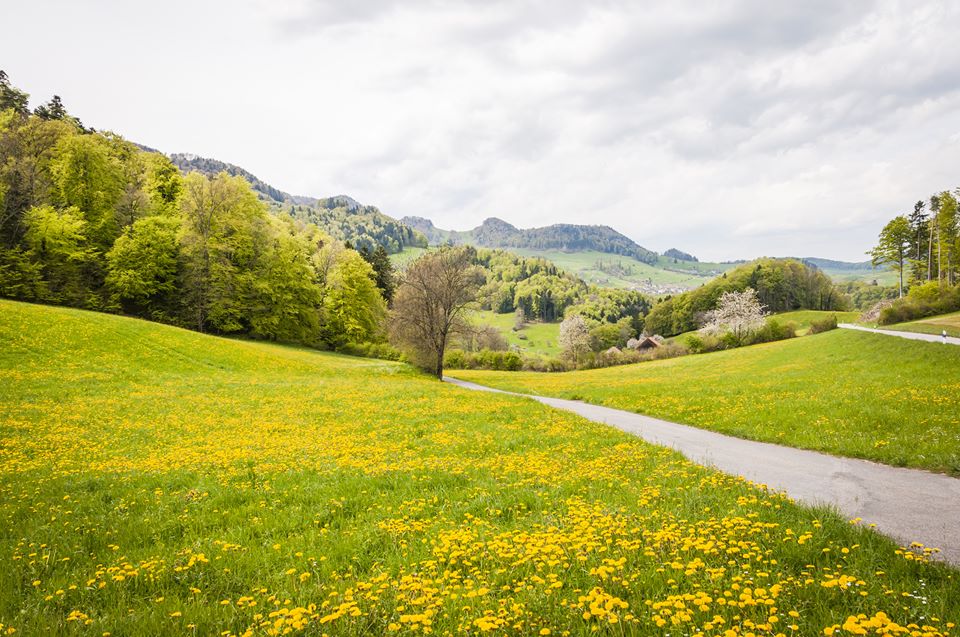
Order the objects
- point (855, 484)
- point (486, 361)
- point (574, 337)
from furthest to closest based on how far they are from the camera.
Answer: point (574, 337) < point (486, 361) < point (855, 484)

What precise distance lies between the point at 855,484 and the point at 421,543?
9.82m

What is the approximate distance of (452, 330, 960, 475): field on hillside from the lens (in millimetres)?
12617

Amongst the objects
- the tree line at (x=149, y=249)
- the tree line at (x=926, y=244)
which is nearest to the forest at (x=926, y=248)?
the tree line at (x=926, y=244)

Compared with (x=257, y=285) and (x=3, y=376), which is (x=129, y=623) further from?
(x=257, y=285)

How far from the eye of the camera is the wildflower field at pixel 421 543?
454 centimetres

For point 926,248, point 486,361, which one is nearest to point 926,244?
point 926,248

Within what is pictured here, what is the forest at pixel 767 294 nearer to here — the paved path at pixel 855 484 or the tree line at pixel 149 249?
the tree line at pixel 149 249

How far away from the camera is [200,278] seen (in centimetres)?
5231

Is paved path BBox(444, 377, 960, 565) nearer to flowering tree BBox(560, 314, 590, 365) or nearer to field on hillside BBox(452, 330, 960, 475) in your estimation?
field on hillside BBox(452, 330, 960, 475)

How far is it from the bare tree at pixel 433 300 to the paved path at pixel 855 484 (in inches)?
1294

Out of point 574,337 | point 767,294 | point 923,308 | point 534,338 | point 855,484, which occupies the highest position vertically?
point 767,294

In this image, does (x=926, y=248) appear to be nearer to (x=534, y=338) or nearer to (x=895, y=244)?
(x=895, y=244)

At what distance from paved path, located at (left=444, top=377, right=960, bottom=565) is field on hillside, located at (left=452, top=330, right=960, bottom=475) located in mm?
1031

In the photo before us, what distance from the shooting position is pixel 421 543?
6.84 m
